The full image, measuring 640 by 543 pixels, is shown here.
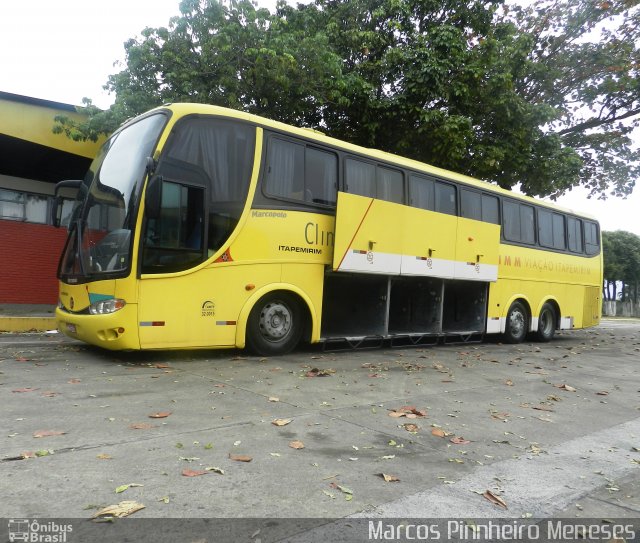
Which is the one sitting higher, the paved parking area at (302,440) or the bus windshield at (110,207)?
the bus windshield at (110,207)

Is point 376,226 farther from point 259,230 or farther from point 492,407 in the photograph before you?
point 492,407

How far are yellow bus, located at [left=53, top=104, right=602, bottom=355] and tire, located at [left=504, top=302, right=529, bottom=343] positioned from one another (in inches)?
48.5

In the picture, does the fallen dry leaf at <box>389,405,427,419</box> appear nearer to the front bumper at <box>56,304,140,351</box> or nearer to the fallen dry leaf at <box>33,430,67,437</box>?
the fallen dry leaf at <box>33,430,67,437</box>

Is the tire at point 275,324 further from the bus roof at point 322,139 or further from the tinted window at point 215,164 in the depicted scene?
the bus roof at point 322,139

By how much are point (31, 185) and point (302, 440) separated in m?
14.1

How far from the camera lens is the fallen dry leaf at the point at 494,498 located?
294 cm

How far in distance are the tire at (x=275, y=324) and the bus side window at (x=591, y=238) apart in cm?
1025

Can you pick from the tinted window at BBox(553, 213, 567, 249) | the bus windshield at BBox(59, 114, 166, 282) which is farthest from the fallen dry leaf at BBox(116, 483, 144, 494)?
the tinted window at BBox(553, 213, 567, 249)

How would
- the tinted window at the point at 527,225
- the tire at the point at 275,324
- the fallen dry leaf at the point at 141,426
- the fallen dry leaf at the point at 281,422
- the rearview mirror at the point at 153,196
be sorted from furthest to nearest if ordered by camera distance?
the tinted window at the point at 527,225 → the tire at the point at 275,324 → the rearview mirror at the point at 153,196 → the fallen dry leaf at the point at 281,422 → the fallen dry leaf at the point at 141,426

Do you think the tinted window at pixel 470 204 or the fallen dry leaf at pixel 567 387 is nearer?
the fallen dry leaf at pixel 567 387

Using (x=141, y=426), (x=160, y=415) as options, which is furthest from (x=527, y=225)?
(x=141, y=426)

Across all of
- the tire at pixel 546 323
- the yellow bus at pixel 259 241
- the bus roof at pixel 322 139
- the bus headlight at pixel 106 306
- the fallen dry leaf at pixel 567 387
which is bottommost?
the fallen dry leaf at pixel 567 387

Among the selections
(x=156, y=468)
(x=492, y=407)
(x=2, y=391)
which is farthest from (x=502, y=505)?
(x=2, y=391)

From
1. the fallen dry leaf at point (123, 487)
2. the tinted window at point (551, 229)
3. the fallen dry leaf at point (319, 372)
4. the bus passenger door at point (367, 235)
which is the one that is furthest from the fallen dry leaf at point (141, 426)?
the tinted window at point (551, 229)
